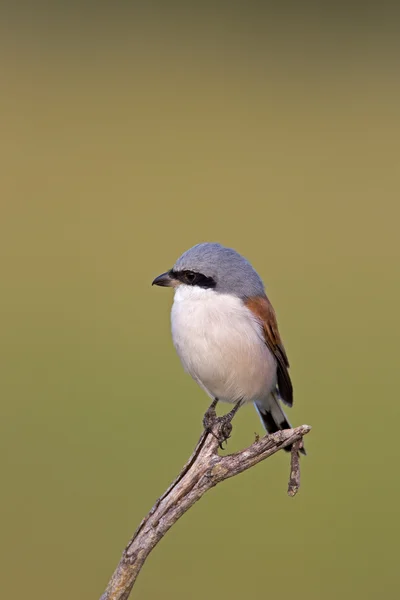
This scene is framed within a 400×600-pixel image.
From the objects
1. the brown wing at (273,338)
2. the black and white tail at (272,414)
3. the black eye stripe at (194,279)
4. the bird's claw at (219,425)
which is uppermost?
the black eye stripe at (194,279)

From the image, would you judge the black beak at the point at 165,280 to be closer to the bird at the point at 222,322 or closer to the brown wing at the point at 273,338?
the bird at the point at 222,322

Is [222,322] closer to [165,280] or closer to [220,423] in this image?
[165,280]

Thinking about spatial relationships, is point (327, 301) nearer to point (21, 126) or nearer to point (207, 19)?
point (21, 126)

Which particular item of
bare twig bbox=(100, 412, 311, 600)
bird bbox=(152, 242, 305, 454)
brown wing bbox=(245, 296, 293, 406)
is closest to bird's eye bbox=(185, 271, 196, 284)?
bird bbox=(152, 242, 305, 454)

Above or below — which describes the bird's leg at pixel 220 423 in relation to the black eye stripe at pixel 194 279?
below

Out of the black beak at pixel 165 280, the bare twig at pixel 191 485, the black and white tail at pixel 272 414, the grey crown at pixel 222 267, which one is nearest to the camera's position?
the bare twig at pixel 191 485

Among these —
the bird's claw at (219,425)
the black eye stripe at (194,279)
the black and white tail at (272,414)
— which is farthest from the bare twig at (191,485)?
the black and white tail at (272,414)

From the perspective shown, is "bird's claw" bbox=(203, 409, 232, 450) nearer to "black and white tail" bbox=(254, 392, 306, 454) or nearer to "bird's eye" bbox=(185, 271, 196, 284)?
"black and white tail" bbox=(254, 392, 306, 454)

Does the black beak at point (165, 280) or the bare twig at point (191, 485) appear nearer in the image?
the bare twig at point (191, 485)

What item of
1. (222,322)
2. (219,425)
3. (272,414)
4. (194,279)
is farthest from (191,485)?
(272,414)

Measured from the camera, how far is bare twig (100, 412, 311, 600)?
2.26 m

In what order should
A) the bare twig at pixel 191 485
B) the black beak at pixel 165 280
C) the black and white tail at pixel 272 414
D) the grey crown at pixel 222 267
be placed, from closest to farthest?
the bare twig at pixel 191 485 < the grey crown at pixel 222 267 < the black beak at pixel 165 280 < the black and white tail at pixel 272 414

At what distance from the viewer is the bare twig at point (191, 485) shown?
7.43 feet

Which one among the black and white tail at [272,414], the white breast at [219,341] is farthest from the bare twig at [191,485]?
the black and white tail at [272,414]
